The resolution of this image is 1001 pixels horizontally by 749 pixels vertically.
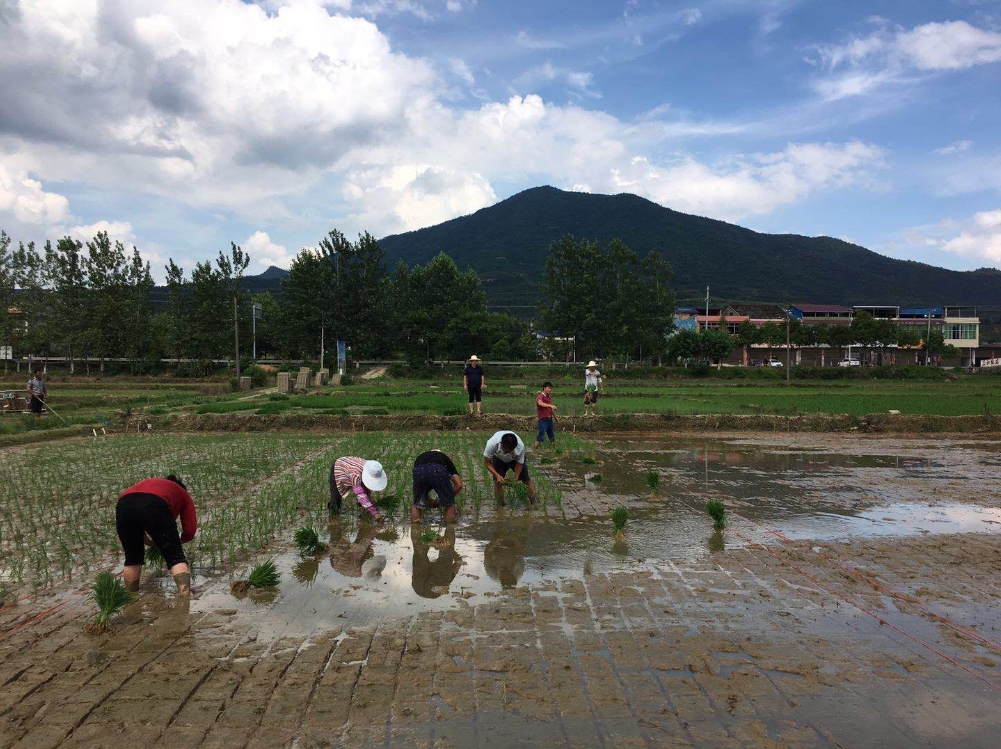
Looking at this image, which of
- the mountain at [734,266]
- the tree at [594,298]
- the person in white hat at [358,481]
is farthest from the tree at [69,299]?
the mountain at [734,266]

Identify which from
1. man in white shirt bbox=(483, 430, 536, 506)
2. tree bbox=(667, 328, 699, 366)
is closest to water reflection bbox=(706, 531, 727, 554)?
man in white shirt bbox=(483, 430, 536, 506)

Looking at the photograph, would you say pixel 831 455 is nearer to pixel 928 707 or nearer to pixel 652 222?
pixel 928 707

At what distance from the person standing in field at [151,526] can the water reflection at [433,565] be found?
1.89 metres

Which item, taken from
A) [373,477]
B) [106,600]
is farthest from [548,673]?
[373,477]

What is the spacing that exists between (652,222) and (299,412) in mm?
181875

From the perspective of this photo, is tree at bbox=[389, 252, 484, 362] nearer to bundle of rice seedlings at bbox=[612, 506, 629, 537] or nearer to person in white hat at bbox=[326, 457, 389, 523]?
person in white hat at bbox=[326, 457, 389, 523]

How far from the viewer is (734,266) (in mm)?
157625

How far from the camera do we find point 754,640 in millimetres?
4426

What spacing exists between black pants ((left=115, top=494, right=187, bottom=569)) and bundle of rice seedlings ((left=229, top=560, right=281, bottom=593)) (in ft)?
1.63

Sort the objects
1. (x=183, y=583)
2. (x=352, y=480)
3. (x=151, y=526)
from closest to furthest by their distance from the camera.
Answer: (x=151, y=526), (x=183, y=583), (x=352, y=480)

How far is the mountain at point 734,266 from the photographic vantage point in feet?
484

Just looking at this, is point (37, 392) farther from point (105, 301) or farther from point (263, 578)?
point (105, 301)

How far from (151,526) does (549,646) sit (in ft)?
10.7

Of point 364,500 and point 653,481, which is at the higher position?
point 364,500
